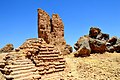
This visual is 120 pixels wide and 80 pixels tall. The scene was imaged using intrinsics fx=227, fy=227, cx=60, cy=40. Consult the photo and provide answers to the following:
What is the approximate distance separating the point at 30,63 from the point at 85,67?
11.4 ft

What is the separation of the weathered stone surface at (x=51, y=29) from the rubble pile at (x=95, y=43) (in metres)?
1.65

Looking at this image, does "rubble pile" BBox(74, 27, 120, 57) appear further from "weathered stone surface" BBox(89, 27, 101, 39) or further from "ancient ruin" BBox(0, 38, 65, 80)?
"ancient ruin" BBox(0, 38, 65, 80)

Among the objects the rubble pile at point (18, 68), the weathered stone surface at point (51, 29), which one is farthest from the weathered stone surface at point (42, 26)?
the rubble pile at point (18, 68)

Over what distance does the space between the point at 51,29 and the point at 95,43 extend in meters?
3.90

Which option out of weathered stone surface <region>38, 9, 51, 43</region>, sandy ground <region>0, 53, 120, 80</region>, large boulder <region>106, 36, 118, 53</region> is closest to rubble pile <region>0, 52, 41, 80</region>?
sandy ground <region>0, 53, 120, 80</region>

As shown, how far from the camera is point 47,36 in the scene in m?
16.6

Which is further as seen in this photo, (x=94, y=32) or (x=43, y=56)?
(x=94, y=32)

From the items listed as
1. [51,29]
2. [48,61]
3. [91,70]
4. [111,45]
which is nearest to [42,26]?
[51,29]

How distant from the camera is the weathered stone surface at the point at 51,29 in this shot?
16.6 metres

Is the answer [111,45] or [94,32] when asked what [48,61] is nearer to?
[94,32]

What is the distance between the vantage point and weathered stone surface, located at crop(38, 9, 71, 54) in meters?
16.6

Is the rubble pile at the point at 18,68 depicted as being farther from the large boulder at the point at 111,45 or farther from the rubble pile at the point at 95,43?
the large boulder at the point at 111,45

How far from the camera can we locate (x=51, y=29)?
17.7 metres

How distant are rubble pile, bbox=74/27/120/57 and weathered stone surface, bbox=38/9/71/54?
165cm
